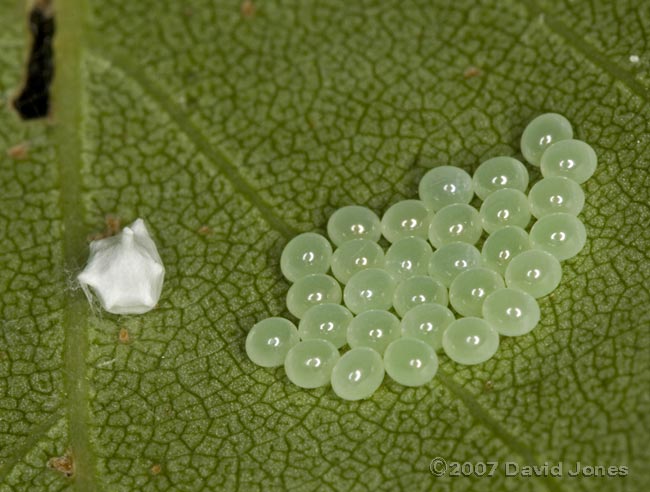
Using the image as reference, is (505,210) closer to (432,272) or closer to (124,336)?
(432,272)

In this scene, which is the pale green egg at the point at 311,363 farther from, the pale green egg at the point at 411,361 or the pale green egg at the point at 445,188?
the pale green egg at the point at 445,188

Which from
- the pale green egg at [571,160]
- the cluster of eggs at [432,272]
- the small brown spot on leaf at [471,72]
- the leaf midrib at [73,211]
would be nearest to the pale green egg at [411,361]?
the cluster of eggs at [432,272]

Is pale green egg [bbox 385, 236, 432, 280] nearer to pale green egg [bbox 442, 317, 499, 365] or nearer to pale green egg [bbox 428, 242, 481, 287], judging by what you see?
pale green egg [bbox 428, 242, 481, 287]

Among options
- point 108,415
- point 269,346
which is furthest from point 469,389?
point 108,415

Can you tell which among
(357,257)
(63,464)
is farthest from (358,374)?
(63,464)

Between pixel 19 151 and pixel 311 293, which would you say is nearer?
pixel 311 293

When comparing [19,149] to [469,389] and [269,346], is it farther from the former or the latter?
[469,389]

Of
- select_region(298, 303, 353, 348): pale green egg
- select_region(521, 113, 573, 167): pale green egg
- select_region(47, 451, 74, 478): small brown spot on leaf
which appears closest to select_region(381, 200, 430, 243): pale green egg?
select_region(298, 303, 353, 348): pale green egg
